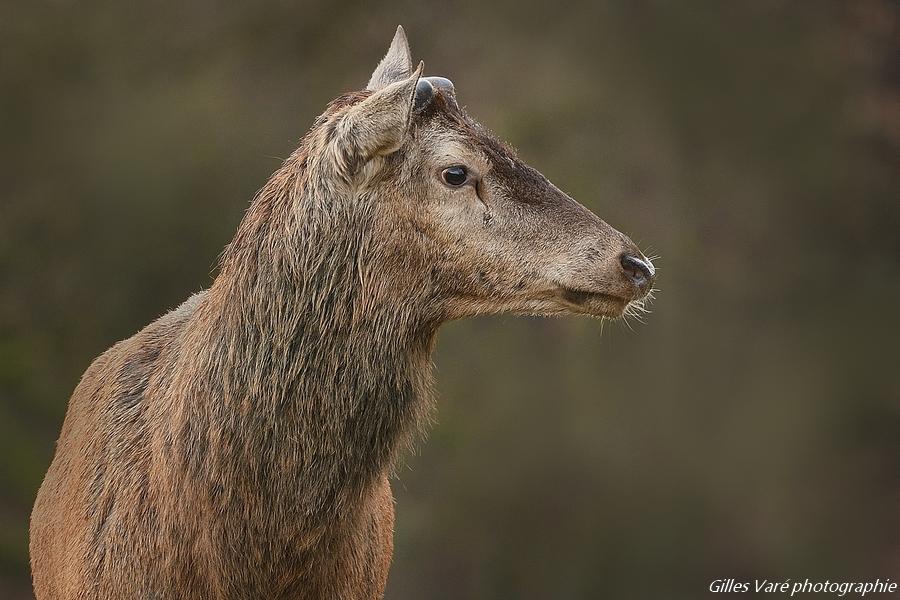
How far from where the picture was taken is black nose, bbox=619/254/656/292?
12.9ft

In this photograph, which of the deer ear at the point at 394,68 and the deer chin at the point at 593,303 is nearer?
the deer chin at the point at 593,303

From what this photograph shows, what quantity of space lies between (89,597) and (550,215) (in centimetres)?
218

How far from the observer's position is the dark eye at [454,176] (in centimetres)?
387

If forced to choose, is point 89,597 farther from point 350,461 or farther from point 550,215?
point 550,215

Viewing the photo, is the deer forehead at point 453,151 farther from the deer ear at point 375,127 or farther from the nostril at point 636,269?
the nostril at point 636,269

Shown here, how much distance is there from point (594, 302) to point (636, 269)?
0.61 feet

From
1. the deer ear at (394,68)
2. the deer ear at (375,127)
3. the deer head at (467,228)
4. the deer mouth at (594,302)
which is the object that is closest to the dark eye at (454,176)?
the deer head at (467,228)

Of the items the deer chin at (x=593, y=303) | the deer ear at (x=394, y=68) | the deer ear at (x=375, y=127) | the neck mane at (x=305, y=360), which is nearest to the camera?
the deer ear at (x=375, y=127)

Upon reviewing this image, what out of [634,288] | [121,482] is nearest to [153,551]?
[121,482]

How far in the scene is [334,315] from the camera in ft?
12.6

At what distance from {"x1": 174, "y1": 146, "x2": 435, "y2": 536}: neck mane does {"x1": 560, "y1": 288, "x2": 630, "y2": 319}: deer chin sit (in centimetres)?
51

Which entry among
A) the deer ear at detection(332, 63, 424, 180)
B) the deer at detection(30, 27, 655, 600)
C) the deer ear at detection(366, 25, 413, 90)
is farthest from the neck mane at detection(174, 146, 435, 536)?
the deer ear at detection(366, 25, 413, 90)

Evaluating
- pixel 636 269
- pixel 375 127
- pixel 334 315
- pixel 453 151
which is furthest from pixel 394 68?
pixel 636 269

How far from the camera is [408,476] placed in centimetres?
931
